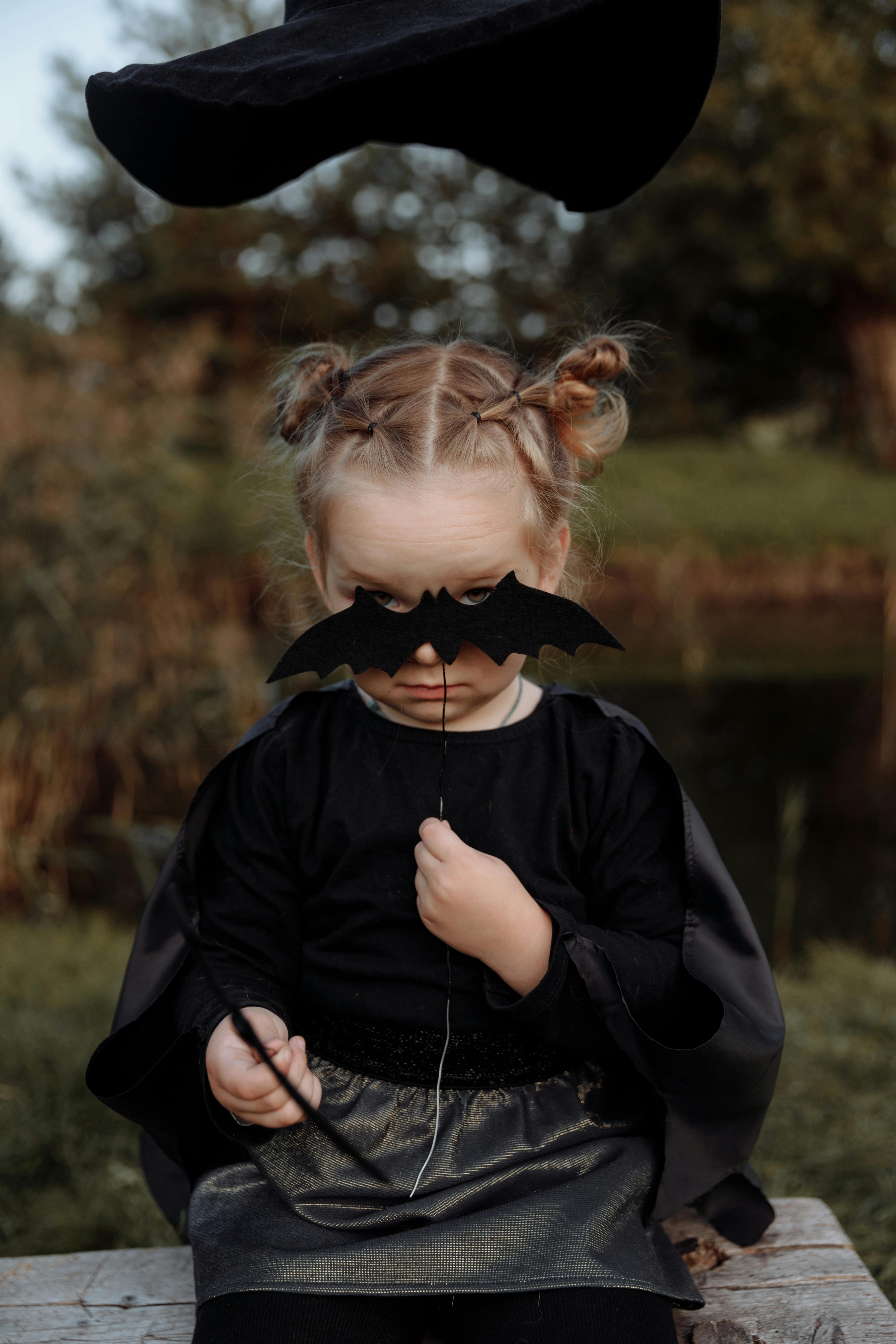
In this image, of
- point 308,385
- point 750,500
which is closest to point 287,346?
point 308,385

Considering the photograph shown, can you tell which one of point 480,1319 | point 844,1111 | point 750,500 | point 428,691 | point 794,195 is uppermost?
point 794,195

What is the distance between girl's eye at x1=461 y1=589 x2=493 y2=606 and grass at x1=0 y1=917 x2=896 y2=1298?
1.10 meters

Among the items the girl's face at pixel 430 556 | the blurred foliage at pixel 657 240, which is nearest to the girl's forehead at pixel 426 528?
the girl's face at pixel 430 556

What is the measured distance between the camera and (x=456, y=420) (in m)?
1.14

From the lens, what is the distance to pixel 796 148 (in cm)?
984

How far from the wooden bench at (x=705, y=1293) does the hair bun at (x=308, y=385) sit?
988mm

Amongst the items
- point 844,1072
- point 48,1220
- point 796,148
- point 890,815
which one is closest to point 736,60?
point 796,148

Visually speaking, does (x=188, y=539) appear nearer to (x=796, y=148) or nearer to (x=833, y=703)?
(x=833, y=703)

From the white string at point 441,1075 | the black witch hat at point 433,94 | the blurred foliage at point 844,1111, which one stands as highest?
the black witch hat at point 433,94

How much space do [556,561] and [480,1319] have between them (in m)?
0.79

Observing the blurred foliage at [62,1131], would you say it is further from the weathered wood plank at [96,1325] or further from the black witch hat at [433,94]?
the black witch hat at [433,94]

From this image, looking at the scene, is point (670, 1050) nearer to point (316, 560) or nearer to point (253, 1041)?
point (253, 1041)

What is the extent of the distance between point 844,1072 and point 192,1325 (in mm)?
1358

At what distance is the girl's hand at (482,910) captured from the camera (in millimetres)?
1071
